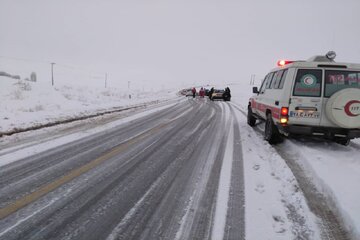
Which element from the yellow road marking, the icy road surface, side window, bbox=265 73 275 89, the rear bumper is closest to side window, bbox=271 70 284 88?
side window, bbox=265 73 275 89

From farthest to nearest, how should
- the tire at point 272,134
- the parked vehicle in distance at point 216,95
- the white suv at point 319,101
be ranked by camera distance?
the parked vehicle in distance at point 216,95
the tire at point 272,134
the white suv at point 319,101

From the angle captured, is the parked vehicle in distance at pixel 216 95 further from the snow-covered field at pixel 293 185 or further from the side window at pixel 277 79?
the snow-covered field at pixel 293 185

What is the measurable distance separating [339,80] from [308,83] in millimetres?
758

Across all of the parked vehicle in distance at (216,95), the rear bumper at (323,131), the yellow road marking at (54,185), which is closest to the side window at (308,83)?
the rear bumper at (323,131)

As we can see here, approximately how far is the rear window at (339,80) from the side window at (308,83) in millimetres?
203

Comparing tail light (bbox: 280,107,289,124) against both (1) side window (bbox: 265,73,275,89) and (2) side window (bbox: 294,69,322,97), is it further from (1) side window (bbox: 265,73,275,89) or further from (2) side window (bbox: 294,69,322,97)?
(1) side window (bbox: 265,73,275,89)

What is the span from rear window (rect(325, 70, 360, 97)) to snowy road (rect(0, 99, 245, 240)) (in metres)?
2.81

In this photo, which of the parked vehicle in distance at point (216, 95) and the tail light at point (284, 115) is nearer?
the tail light at point (284, 115)

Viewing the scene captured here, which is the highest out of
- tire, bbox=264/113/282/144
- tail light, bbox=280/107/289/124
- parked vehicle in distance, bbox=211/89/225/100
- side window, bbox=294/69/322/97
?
side window, bbox=294/69/322/97

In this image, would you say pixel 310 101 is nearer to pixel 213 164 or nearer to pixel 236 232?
pixel 213 164

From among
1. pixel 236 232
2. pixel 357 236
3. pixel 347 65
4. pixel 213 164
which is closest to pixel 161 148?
pixel 213 164

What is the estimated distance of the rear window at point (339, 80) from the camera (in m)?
6.73

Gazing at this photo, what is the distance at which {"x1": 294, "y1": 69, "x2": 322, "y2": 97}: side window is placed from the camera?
6.80 m

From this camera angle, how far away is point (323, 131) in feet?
22.1
